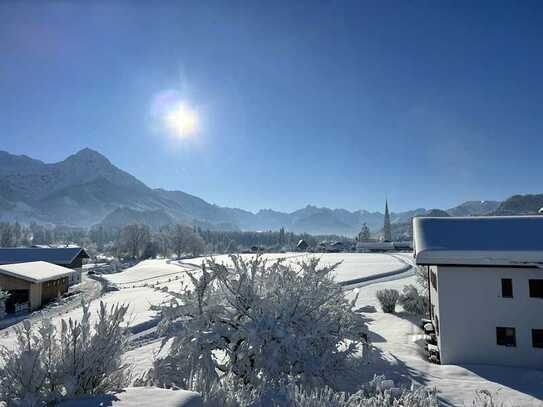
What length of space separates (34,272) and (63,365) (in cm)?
3174

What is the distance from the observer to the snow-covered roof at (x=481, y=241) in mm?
12539

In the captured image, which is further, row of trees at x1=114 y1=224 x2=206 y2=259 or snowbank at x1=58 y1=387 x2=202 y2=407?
row of trees at x1=114 y1=224 x2=206 y2=259

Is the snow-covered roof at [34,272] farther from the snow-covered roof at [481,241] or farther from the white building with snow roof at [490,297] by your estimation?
the white building with snow roof at [490,297]

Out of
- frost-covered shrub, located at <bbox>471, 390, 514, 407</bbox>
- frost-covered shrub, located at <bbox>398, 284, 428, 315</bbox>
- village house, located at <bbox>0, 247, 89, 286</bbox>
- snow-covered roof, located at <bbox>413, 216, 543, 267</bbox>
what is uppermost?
snow-covered roof, located at <bbox>413, 216, 543, 267</bbox>

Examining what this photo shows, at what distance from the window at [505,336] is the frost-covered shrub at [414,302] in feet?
33.8

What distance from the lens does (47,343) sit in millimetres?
5750

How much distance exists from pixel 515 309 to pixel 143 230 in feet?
306

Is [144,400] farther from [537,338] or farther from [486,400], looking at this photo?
[537,338]

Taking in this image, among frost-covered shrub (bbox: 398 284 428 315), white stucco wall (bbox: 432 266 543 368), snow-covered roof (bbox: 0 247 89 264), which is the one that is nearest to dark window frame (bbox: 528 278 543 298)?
white stucco wall (bbox: 432 266 543 368)

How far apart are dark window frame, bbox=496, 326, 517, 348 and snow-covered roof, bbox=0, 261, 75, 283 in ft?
108

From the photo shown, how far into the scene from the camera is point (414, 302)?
23.2m

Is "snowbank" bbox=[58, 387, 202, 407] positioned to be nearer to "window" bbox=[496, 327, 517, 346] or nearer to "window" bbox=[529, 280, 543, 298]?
"window" bbox=[496, 327, 517, 346]

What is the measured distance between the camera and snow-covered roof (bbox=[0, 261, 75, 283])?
29.2 meters

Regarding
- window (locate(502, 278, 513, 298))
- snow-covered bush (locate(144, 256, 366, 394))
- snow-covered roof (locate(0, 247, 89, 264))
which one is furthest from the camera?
snow-covered roof (locate(0, 247, 89, 264))
